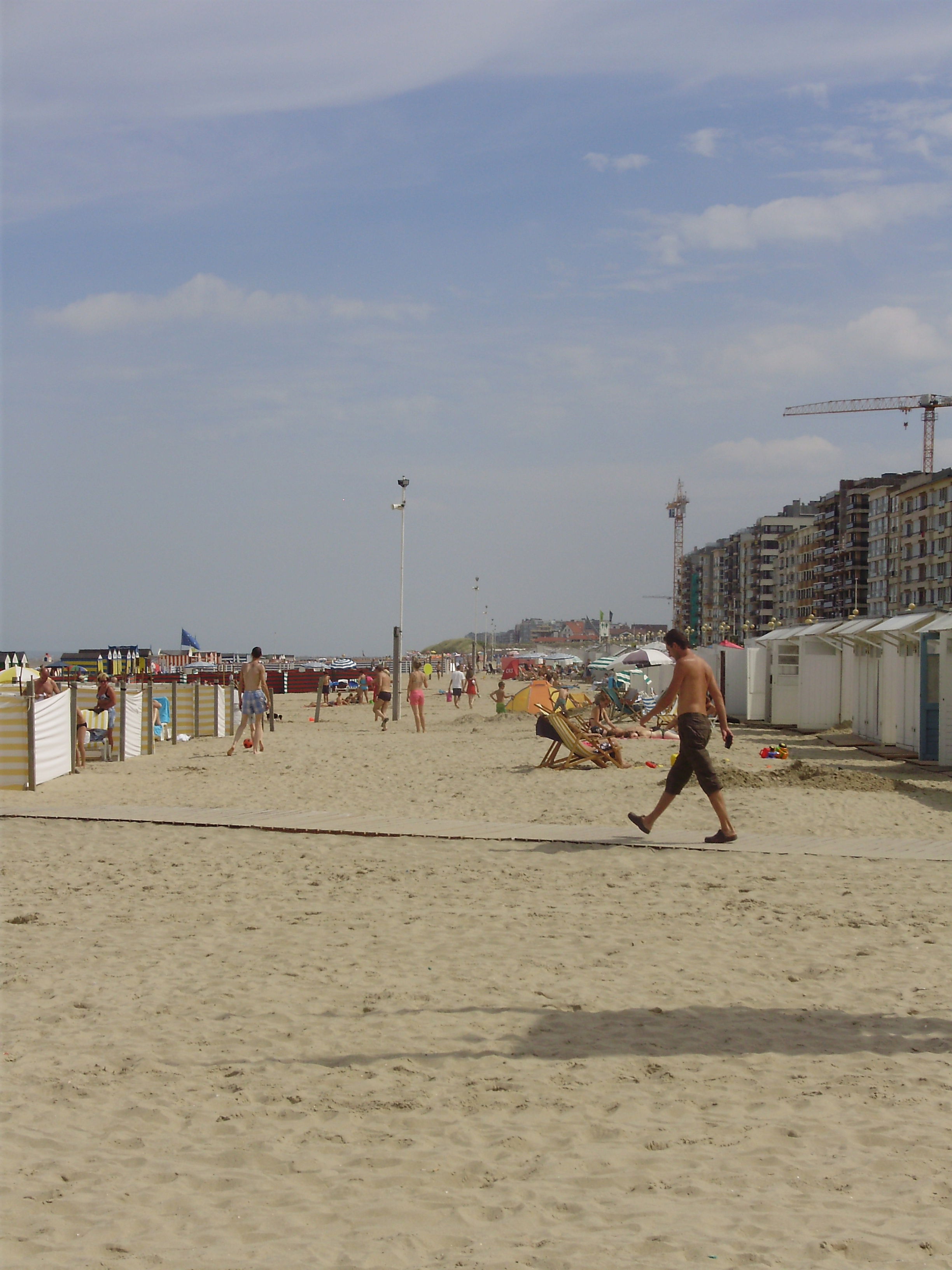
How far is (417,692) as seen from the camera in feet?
78.4

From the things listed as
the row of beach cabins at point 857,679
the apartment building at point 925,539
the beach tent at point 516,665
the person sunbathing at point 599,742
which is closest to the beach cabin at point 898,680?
the row of beach cabins at point 857,679

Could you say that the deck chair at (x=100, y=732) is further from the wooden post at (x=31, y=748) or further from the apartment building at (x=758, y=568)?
the apartment building at (x=758, y=568)

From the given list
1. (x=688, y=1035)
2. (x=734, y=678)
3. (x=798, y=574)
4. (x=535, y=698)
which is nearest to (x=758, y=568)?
(x=798, y=574)

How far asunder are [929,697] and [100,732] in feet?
38.6

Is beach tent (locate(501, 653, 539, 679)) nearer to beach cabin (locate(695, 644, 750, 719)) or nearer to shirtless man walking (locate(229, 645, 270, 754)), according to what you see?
beach cabin (locate(695, 644, 750, 719))

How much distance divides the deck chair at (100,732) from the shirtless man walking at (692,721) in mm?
10532

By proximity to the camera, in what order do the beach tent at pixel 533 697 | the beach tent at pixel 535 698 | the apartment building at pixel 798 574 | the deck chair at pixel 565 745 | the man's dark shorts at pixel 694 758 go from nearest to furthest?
the man's dark shorts at pixel 694 758 → the deck chair at pixel 565 745 → the beach tent at pixel 535 698 → the beach tent at pixel 533 697 → the apartment building at pixel 798 574

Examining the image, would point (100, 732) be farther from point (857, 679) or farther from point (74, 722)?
point (857, 679)

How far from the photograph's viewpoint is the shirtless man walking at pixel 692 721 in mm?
9023

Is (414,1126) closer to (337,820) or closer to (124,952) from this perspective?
(124,952)

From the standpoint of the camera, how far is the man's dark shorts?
29.5 ft

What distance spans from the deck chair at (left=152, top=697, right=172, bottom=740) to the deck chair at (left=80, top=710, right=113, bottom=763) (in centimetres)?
284

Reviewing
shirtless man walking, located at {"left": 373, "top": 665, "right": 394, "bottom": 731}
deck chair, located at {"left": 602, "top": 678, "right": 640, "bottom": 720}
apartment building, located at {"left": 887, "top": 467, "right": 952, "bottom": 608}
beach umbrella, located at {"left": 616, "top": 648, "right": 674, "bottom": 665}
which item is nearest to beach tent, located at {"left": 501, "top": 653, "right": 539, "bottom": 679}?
beach umbrella, located at {"left": 616, "top": 648, "right": 674, "bottom": 665}

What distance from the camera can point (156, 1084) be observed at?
4.51 metres
